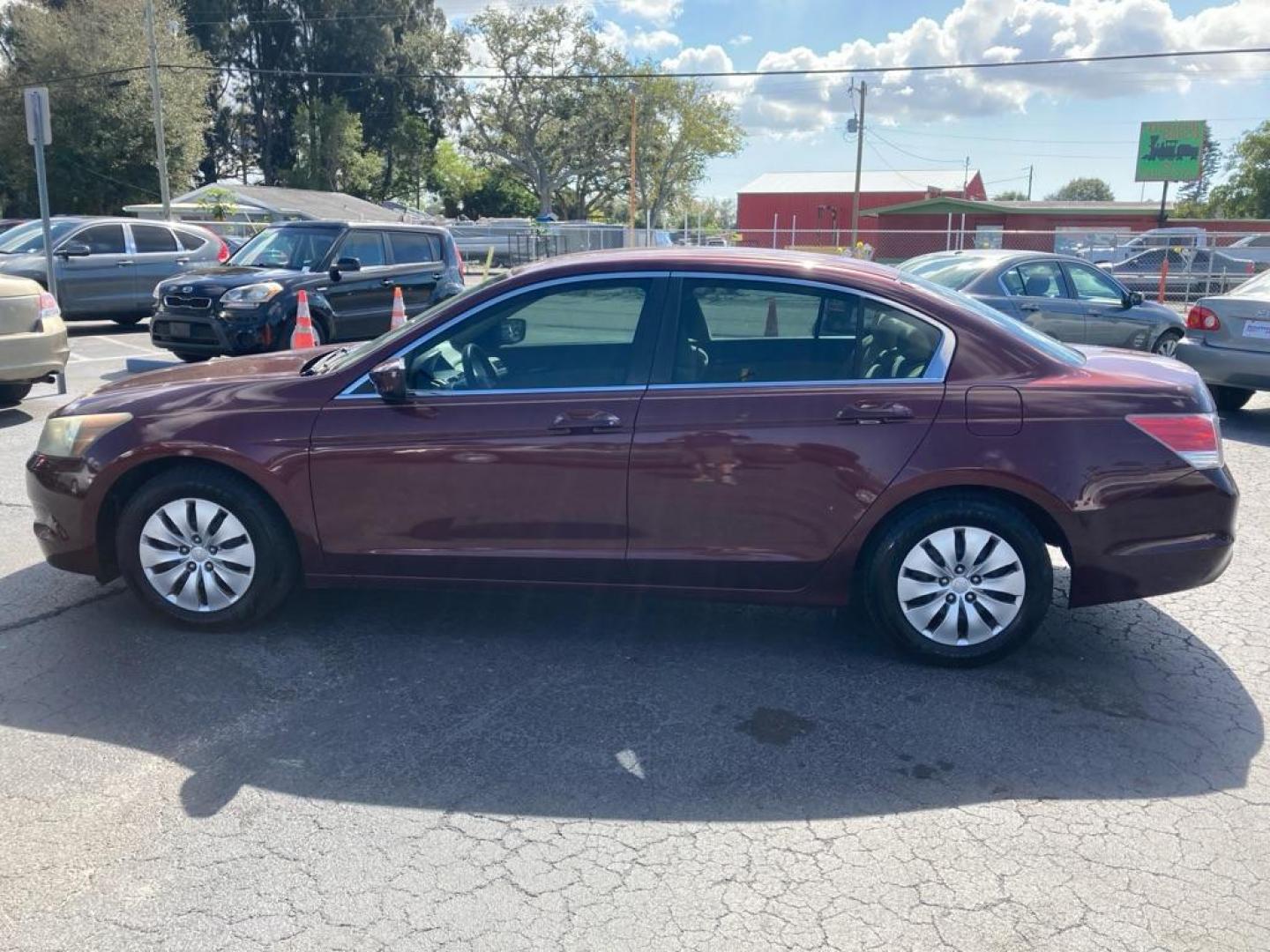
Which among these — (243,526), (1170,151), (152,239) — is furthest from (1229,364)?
(1170,151)

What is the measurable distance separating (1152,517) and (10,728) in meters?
4.39

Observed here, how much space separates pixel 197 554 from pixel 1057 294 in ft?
31.1

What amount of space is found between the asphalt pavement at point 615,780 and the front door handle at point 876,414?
1.04 meters

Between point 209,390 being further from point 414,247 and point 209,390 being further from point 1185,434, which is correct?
point 414,247

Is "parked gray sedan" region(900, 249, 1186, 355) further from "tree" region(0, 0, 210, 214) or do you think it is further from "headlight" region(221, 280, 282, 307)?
"tree" region(0, 0, 210, 214)

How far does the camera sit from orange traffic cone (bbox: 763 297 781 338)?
4359 millimetres

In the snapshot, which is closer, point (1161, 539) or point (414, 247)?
point (1161, 539)

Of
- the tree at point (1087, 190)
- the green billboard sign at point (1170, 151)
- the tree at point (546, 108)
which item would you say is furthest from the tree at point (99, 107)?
the tree at point (1087, 190)

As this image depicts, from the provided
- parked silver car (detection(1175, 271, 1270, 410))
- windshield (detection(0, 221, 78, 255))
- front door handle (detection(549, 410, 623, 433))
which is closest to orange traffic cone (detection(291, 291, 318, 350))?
front door handle (detection(549, 410, 623, 433))

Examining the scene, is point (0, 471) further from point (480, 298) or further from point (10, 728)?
point (480, 298)

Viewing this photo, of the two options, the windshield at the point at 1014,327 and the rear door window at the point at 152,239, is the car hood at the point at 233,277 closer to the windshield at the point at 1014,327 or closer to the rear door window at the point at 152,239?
the rear door window at the point at 152,239

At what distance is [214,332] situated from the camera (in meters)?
10.9

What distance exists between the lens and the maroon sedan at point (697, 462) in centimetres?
415

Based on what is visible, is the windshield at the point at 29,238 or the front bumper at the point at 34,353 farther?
the windshield at the point at 29,238
